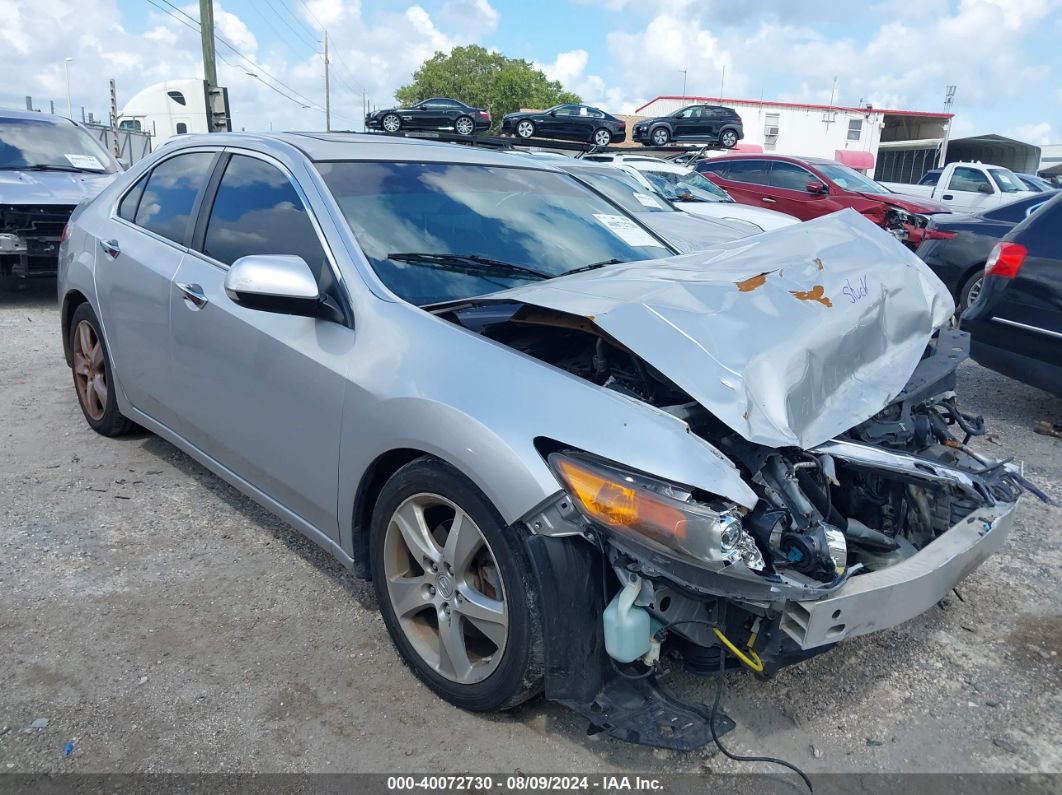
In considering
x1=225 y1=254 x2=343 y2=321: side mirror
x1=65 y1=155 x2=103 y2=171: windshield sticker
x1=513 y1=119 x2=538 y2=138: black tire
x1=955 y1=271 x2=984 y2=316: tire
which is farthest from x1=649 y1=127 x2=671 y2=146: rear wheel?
x1=225 y1=254 x2=343 y2=321: side mirror

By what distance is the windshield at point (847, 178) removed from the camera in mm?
12859

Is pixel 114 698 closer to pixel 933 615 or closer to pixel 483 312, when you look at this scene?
pixel 483 312

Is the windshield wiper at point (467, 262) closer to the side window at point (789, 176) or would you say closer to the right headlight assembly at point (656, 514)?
the right headlight assembly at point (656, 514)

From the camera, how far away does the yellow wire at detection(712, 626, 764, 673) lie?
222 cm

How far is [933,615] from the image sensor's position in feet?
10.5

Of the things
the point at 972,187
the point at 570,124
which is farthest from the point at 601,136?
the point at 972,187

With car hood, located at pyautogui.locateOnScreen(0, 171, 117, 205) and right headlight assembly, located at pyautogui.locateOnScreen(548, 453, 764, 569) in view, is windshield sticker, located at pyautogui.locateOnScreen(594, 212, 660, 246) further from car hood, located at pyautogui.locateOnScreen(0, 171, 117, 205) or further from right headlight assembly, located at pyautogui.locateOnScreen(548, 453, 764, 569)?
car hood, located at pyautogui.locateOnScreen(0, 171, 117, 205)

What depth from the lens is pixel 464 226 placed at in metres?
3.20

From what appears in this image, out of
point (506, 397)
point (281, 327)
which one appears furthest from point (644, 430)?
point (281, 327)

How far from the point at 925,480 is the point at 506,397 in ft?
4.18

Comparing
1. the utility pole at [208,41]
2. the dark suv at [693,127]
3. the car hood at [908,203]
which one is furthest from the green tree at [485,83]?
the car hood at [908,203]

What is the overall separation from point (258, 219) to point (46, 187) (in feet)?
22.0

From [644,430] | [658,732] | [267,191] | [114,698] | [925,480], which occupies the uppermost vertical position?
[267,191]

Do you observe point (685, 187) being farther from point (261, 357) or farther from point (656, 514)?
point (656, 514)
